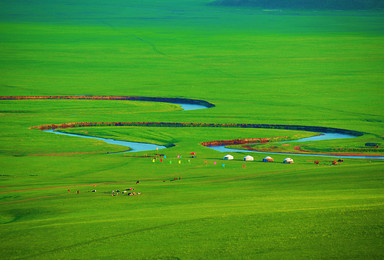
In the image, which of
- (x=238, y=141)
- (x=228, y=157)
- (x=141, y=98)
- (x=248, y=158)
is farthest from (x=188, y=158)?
(x=141, y=98)

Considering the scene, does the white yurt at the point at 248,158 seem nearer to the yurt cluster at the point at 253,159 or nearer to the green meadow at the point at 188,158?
the yurt cluster at the point at 253,159

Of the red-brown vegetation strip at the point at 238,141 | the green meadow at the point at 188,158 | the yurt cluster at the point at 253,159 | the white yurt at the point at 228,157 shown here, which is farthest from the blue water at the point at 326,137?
the white yurt at the point at 228,157

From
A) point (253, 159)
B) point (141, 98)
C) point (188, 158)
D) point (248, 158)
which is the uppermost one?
point (141, 98)

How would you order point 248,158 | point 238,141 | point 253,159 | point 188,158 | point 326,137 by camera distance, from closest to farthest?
point 248,158, point 253,159, point 188,158, point 238,141, point 326,137

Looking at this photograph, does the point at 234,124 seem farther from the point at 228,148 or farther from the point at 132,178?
the point at 132,178

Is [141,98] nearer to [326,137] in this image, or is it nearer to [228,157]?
[326,137]

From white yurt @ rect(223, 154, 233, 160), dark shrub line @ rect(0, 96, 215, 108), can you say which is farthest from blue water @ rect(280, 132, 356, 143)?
dark shrub line @ rect(0, 96, 215, 108)

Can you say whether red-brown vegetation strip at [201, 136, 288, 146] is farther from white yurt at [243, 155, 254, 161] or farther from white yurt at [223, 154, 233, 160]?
white yurt at [243, 155, 254, 161]

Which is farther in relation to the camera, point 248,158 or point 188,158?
point 188,158

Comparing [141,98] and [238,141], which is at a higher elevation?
[141,98]

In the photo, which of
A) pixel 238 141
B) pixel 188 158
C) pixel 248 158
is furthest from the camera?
pixel 238 141
